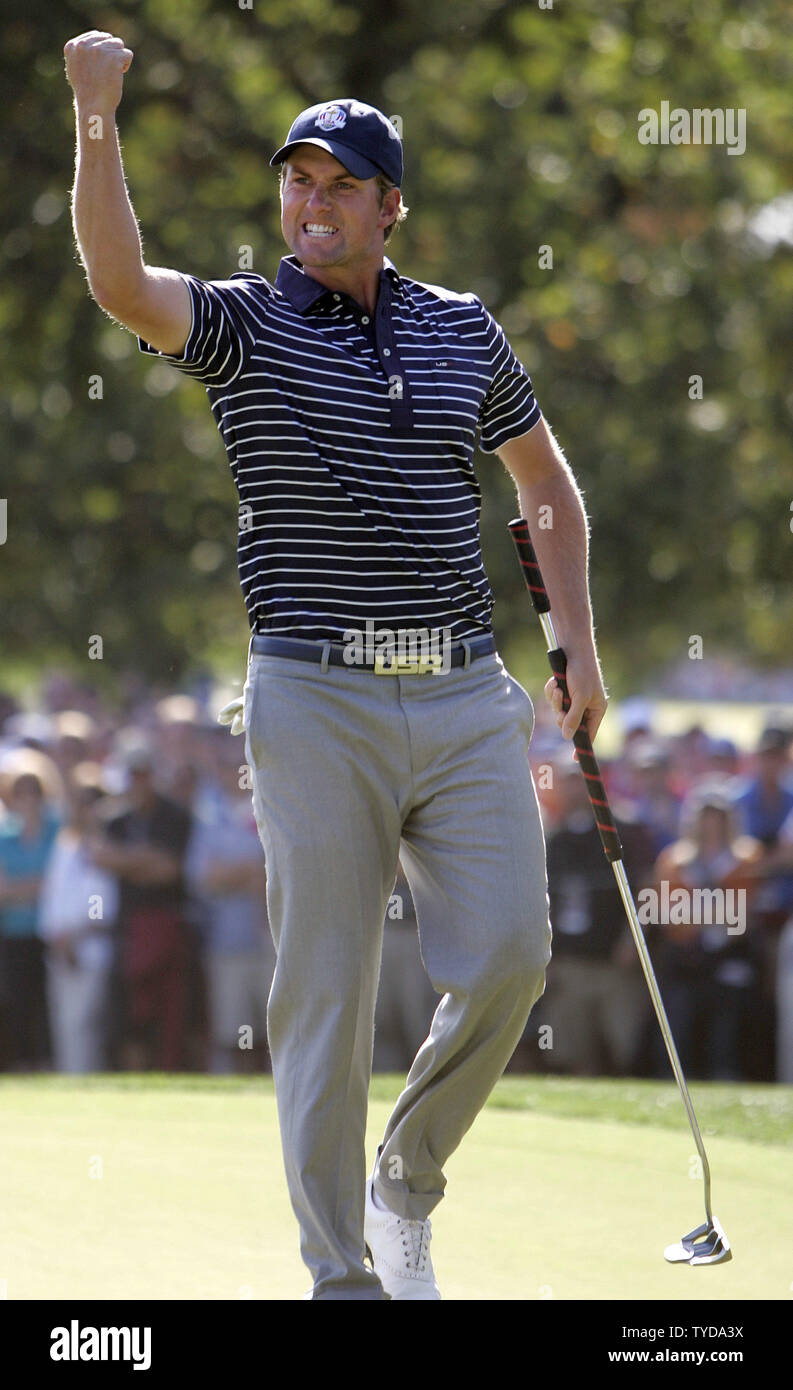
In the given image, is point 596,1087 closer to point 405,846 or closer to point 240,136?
point 405,846

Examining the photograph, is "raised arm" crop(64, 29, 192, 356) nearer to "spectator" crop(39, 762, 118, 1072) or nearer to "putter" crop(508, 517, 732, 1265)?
"putter" crop(508, 517, 732, 1265)

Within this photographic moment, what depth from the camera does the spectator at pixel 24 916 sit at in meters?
9.70

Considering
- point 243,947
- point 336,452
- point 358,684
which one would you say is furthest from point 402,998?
point 336,452

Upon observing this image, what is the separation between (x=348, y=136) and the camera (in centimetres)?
374

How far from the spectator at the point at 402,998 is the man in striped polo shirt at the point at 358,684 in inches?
226

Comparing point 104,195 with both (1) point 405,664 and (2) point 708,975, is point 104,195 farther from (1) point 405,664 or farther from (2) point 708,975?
(2) point 708,975

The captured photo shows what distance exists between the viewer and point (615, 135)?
14.3 metres

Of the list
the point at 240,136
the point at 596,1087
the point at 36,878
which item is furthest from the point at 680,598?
the point at 596,1087

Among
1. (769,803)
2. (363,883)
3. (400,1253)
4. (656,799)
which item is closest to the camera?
(363,883)

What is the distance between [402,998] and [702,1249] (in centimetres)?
575

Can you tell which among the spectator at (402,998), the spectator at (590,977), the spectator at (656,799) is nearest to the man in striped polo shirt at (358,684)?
the spectator at (402,998)

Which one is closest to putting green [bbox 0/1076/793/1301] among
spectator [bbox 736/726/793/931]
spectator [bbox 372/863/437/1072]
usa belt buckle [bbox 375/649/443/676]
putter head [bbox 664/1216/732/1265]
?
putter head [bbox 664/1216/732/1265]

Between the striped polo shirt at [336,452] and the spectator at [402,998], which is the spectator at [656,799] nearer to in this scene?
the spectator at [402,998]
